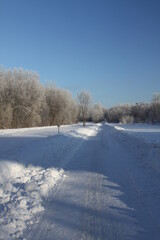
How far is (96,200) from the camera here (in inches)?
252

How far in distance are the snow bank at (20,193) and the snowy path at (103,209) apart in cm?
28

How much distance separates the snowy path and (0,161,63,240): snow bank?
275 millimetres

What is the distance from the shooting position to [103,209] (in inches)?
227

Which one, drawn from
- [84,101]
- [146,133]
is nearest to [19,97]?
[146,133]

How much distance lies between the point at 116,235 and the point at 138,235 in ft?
1.26

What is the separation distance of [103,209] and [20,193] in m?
2.27

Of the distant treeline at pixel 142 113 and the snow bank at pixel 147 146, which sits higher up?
the distant treeline at pixel 142 113

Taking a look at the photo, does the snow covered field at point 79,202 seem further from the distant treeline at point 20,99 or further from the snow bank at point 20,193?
the distant treeline at point 20,99

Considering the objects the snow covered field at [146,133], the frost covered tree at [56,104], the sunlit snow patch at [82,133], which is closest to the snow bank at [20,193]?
the snow covered field at [146,133]

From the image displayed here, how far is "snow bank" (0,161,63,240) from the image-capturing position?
4.85m

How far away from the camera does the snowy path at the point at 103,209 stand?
456 cm

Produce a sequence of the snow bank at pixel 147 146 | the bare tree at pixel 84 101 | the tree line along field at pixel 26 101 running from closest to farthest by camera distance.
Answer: the snow bank at pixel 147 146, the tree line along field at pixel 26 101, the bare tree at pixel 84 101

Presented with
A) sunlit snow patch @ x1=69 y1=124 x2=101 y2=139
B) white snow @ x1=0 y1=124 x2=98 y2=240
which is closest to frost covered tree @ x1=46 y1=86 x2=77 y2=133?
sunlit snow patch @ x1=69 y1=124 x2=101 y2=139

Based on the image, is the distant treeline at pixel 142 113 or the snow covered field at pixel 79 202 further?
the distant treeline at pixel 142 113
